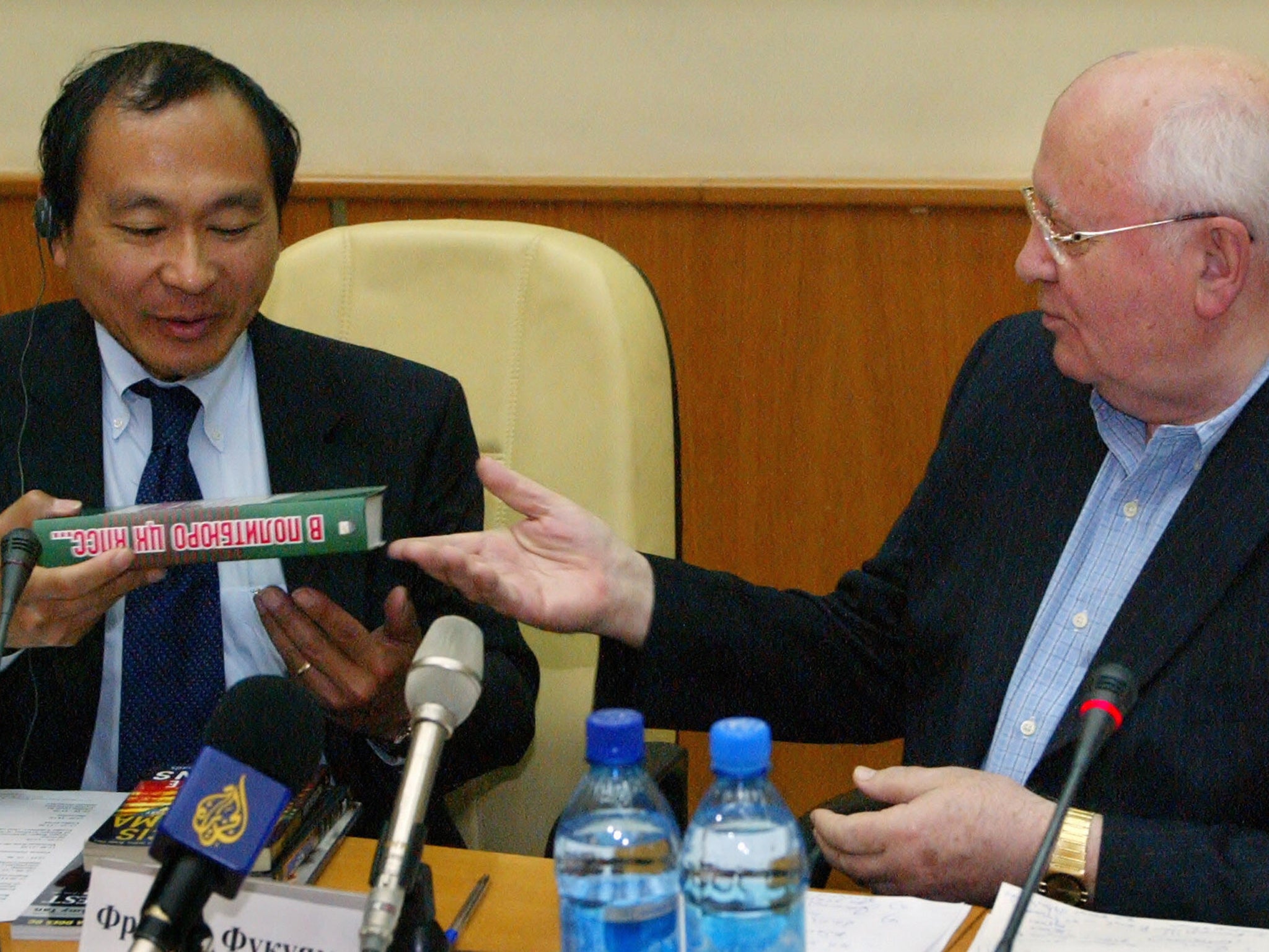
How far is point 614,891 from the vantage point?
1.07m

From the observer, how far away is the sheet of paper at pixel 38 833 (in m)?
1.34

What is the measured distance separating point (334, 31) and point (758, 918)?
7.78 feet

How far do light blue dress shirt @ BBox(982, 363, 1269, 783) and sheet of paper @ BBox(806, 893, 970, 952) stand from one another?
1.14 ft

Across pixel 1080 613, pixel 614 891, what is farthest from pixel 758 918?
pixel 1080 613

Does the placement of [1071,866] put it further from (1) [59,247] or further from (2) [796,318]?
(2) [796,318]

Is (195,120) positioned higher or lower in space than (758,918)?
higher

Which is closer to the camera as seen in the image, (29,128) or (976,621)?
(976,621)

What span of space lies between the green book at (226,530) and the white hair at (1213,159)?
87cm

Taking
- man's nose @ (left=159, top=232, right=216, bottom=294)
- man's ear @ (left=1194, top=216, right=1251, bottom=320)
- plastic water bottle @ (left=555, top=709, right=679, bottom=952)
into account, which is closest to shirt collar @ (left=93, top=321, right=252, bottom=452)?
man's nose @ (left=159, top=232, right=216, bottom=294)

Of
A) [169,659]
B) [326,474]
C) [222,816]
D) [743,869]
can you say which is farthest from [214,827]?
[326,474]

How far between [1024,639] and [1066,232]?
451 mm

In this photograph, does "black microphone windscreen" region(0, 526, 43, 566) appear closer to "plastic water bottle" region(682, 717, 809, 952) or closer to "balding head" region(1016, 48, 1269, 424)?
"plastic water bottle" region(682, 717, 809, 952)

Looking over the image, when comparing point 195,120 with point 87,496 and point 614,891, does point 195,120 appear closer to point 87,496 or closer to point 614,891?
point 87,496

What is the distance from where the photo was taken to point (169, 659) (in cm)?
178
